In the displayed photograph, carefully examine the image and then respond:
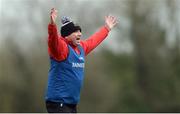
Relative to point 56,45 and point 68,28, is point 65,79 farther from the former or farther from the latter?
point 68,28

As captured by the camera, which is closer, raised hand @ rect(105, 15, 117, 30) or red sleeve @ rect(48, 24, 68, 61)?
red sleeve @ rect(48, 24, 68, 61)

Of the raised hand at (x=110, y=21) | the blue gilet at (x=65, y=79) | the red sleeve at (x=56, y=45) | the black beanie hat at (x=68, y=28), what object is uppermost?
the raised hand at (x=110, y=21)

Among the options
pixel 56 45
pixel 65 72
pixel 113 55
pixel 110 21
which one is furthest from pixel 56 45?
pixel 113 55

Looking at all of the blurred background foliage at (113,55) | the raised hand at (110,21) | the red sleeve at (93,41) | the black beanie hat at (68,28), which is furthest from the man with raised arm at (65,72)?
the blurred background foliage at (113,55)

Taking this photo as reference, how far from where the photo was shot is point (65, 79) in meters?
7.70

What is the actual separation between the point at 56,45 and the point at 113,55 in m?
26.6

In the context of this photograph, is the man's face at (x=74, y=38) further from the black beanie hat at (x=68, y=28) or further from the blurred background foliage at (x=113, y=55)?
the blurred background foliage at (x=113, y=55)

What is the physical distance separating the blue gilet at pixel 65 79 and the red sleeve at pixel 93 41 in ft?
2.12

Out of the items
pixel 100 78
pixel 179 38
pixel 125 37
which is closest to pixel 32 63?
pixel 100 78

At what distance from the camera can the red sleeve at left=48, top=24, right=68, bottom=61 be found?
23.8 ft

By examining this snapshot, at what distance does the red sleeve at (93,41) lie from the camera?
8.40 m

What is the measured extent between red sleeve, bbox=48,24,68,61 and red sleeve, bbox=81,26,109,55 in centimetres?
72

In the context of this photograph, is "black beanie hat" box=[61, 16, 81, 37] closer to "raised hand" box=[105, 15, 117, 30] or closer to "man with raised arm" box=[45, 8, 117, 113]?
"man with raised arm" box=[45, 8, 117, 113]

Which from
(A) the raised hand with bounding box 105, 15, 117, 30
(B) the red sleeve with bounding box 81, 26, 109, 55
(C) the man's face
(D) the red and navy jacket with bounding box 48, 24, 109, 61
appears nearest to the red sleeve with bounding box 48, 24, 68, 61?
(D) the red and navy jacket with bounding box 48, 24, 109, 61
